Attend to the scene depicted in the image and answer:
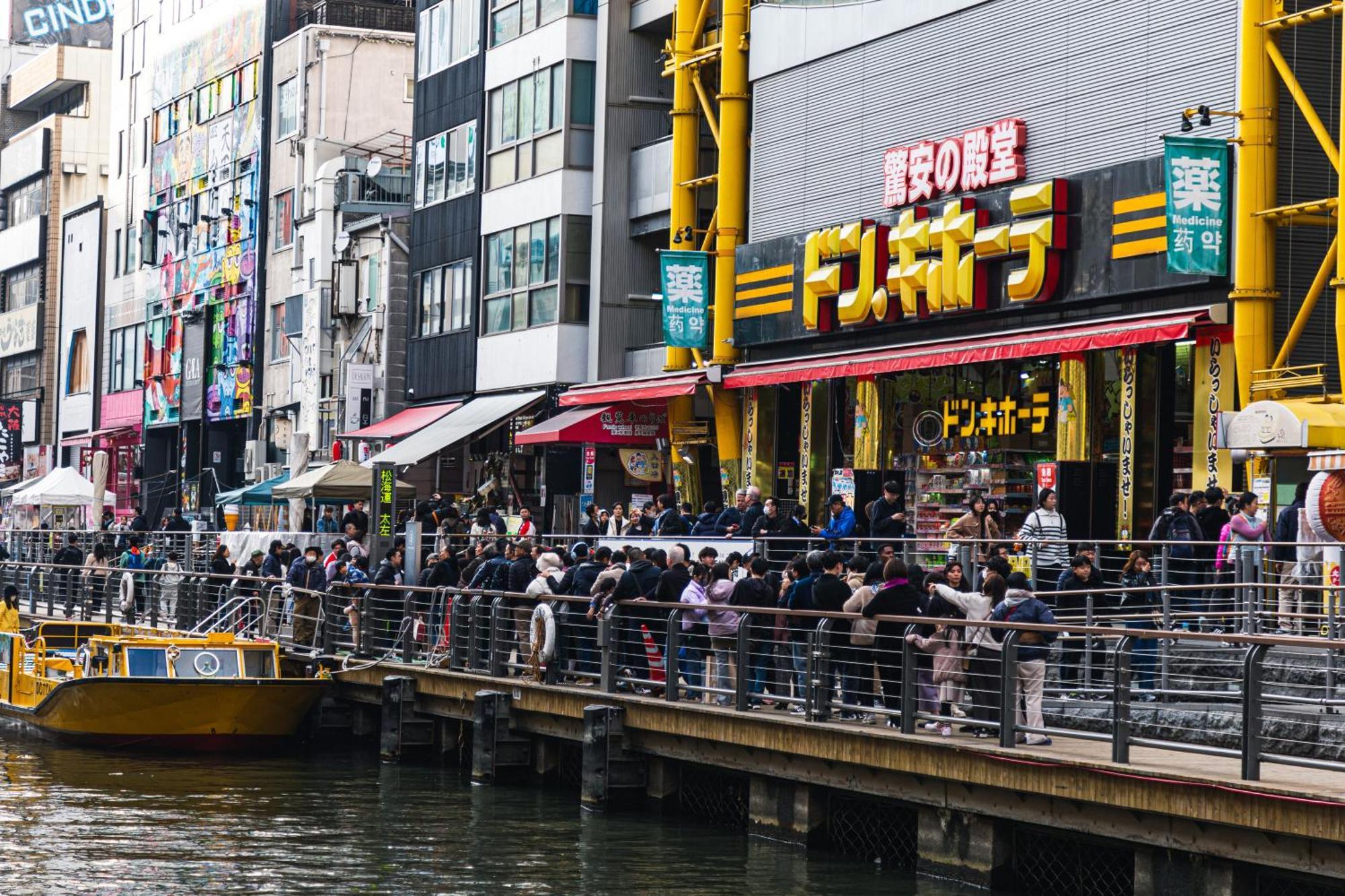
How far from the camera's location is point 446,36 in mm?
50094

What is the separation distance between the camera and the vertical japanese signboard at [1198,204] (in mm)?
27375

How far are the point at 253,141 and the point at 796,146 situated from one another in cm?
3159

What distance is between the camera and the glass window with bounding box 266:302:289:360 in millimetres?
62906

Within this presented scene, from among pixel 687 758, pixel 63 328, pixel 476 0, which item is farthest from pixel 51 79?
pixel 687 758

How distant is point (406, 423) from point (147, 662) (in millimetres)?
21559

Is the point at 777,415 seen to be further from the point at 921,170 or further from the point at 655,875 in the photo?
the point at 655,875

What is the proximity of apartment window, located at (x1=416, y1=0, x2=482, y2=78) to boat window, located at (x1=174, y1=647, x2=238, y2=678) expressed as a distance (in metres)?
22.5

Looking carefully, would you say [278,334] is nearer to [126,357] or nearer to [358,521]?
[126,357]

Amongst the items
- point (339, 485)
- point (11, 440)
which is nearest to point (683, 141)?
point (339, 485)

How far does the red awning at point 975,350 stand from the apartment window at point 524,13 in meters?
10.4

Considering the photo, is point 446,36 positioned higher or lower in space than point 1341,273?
higher

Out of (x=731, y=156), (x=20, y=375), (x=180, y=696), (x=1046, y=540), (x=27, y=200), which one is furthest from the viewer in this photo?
(x=20, y=375)

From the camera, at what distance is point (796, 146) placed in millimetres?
37406

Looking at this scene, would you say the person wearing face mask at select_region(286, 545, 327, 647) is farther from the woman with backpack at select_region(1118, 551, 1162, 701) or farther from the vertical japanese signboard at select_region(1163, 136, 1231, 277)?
the woman with backpack at select_region(1118, 551, 1162, 701)
